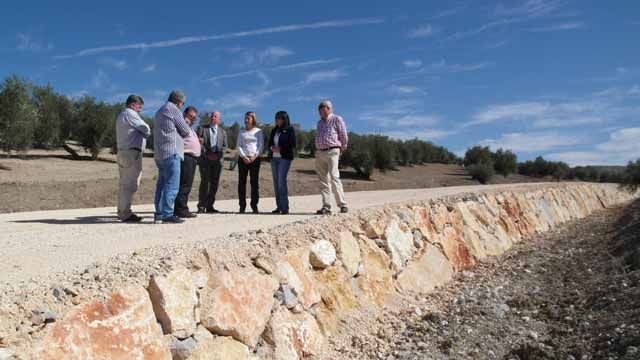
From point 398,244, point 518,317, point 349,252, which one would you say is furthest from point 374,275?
point 518,317

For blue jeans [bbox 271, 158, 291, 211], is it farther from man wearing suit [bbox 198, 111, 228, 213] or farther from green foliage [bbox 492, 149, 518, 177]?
green foliage [bbox 492, 149, 518, 177]

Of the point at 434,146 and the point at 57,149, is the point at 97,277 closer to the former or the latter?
the point at 57,149

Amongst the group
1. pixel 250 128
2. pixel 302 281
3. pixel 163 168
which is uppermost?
pixel 250 128

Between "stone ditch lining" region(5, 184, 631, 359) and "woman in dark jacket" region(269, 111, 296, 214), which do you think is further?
"woman in dark jacket" region(269, 111, 296, 214)

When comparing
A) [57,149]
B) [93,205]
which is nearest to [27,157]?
[57,149]

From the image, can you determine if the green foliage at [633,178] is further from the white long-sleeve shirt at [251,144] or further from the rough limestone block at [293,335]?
the rough limestone block at [293,335]

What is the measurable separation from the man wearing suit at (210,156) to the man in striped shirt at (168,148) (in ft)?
5.66

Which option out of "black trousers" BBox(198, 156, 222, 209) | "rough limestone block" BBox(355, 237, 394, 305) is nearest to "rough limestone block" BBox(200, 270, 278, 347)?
"rough limestone block" BBox(355, 237, 394, 305)

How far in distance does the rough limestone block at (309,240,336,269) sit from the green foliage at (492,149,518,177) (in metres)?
40.8

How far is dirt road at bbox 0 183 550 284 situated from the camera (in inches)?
198

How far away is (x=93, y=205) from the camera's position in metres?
14.6

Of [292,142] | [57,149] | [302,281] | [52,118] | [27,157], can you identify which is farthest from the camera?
[57,149]

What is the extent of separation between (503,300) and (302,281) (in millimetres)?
3597

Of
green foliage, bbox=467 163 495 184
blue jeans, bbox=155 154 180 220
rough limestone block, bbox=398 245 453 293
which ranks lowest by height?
rough limestone block, bbox=398 245 453 293
